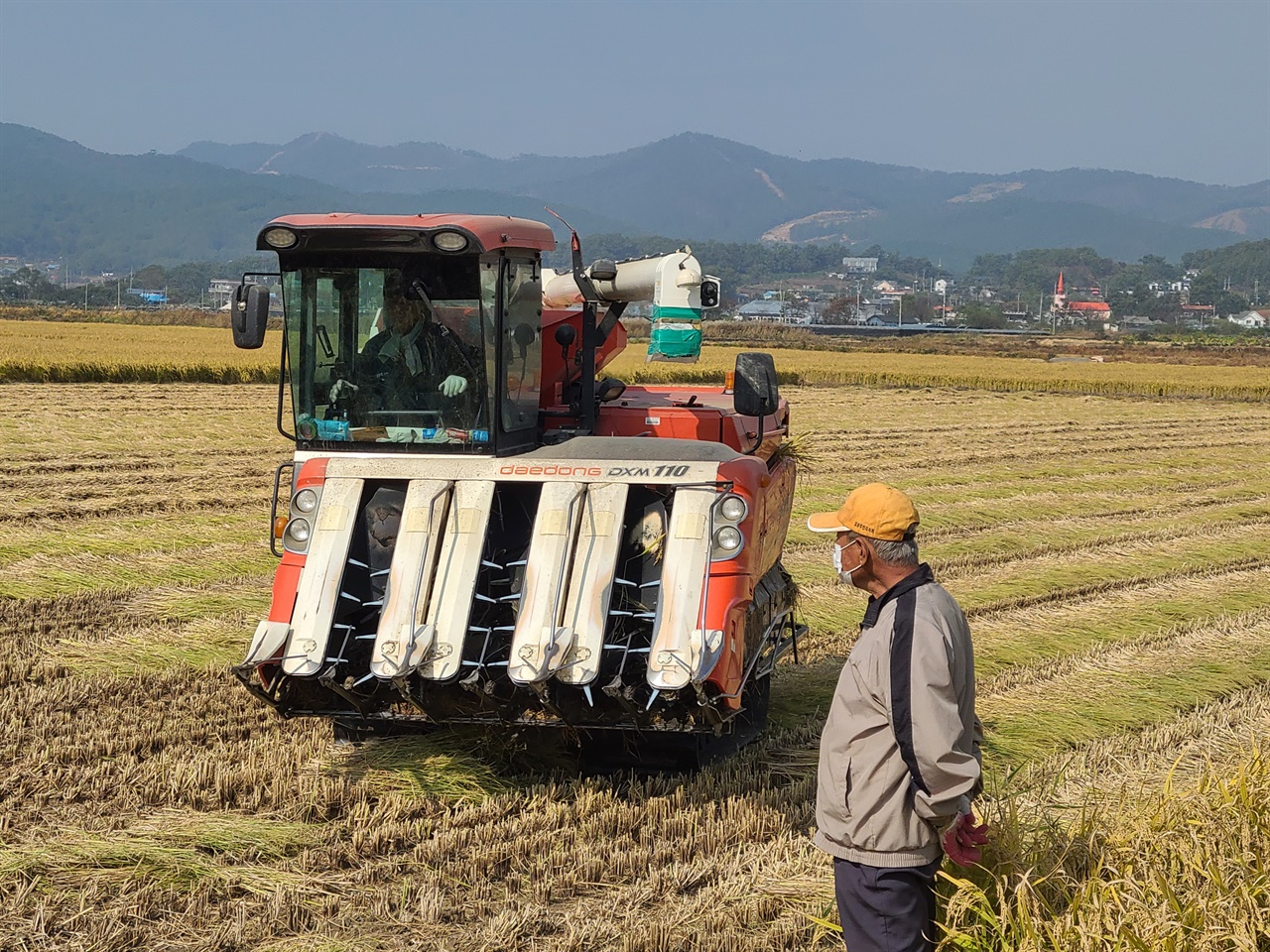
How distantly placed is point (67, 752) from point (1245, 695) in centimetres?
656

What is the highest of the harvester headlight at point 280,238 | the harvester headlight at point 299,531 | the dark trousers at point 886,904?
the harvester headlight at point 280,238

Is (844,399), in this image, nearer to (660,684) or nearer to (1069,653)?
(1069,653)

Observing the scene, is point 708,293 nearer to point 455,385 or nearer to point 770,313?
point 455,385

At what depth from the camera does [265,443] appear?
62.5 feet

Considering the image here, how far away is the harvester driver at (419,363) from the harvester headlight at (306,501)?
0.61 meters

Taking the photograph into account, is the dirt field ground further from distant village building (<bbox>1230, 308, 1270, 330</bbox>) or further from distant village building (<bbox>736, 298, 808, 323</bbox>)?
distant village building (<bbox>1230, 308, 1270, 330</bbox>)

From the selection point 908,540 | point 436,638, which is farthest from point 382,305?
point 908,540

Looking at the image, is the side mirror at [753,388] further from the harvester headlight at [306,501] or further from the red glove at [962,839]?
the red glove at [962,839]

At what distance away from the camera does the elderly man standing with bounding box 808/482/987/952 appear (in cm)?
382

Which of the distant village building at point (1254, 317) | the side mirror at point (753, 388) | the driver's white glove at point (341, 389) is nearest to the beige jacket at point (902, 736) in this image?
the side mirror at point (753, 388)

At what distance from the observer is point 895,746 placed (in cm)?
391

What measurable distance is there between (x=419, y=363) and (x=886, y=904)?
386cm

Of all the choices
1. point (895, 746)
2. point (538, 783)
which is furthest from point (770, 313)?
point (895, 746)

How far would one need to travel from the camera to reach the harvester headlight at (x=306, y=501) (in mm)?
6582
